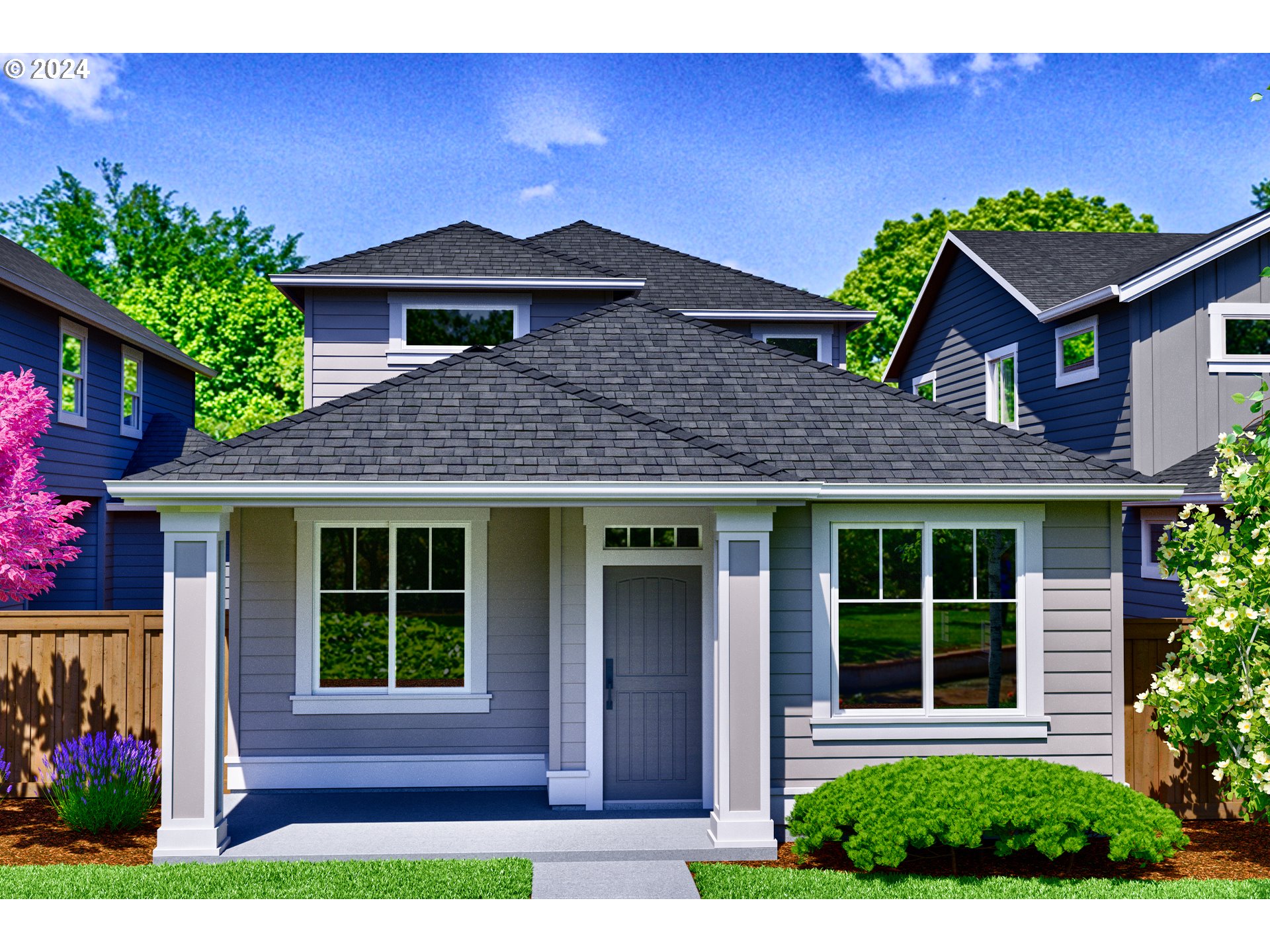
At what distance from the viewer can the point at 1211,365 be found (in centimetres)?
1444

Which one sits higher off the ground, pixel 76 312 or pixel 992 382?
pixel 76 312

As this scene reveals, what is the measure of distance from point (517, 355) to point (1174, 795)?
25.7 ft

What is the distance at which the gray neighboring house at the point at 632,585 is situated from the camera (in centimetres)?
802

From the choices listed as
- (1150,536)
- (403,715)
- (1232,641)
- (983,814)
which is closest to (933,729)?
(983,814)

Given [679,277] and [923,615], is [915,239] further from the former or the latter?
[923,615]

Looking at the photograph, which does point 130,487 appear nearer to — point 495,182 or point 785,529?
point 785,529

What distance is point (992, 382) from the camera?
19.5 meters

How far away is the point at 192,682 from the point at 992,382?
16219mm

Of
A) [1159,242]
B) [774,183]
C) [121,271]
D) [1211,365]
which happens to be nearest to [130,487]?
[1211,365]

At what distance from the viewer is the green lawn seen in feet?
23.0

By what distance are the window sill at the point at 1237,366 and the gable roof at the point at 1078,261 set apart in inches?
56.0

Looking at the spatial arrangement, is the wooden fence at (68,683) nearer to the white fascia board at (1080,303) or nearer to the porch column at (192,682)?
the porch column at (192,682)

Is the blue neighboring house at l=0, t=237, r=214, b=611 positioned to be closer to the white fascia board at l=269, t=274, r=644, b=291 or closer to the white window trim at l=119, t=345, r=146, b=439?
the white window trim at l=119, t=345, r=146, b=439

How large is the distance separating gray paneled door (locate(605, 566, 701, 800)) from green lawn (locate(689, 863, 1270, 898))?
208cm
